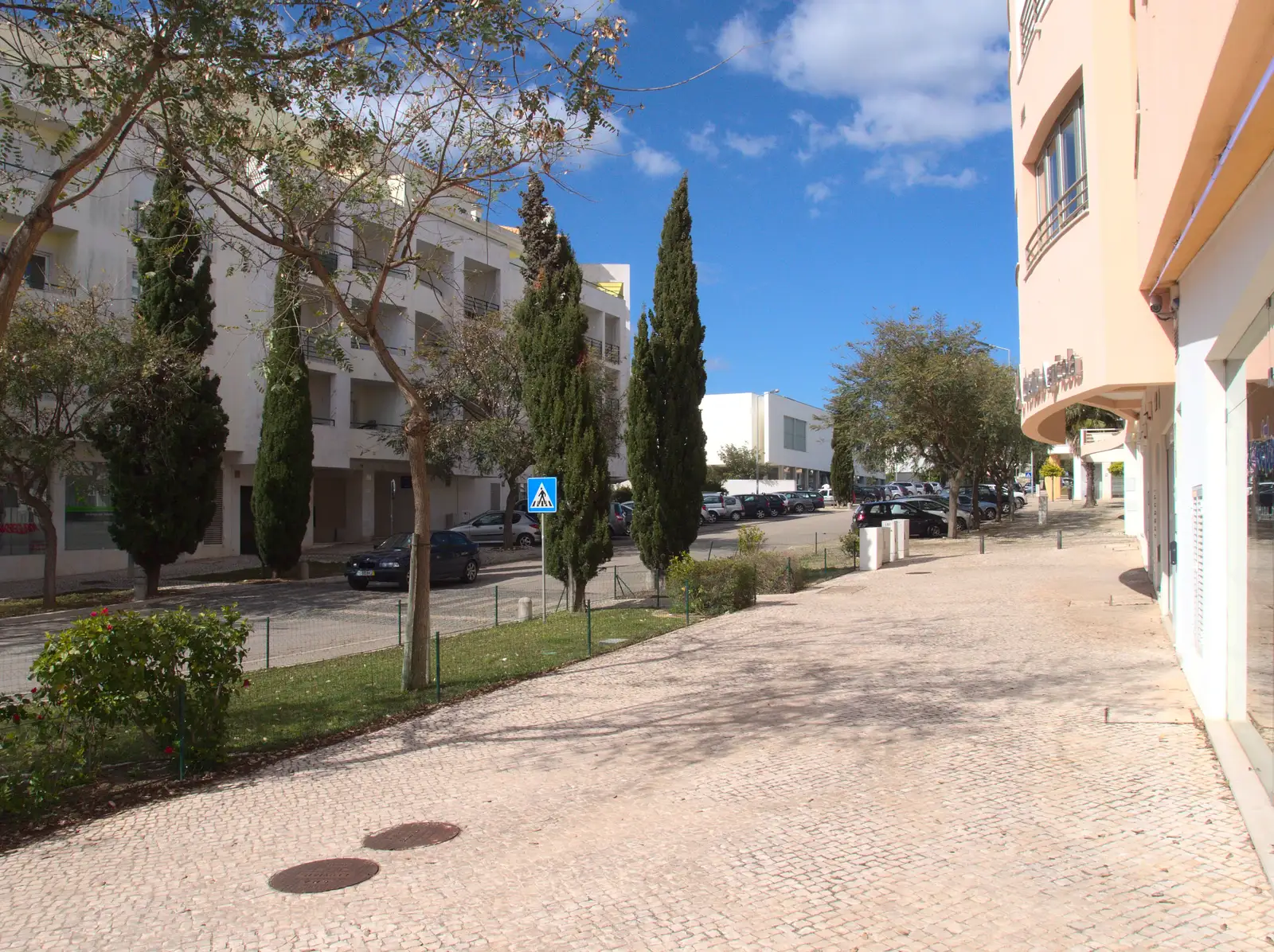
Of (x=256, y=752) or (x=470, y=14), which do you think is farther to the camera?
(x=470, y=14)

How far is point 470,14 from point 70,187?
2119cm

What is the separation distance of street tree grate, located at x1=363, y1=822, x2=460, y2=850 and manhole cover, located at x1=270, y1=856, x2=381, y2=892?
0.26 metres

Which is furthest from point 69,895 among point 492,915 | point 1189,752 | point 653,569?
point 653,569

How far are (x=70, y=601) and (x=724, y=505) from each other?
36288mm

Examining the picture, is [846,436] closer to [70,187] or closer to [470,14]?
[70,187]

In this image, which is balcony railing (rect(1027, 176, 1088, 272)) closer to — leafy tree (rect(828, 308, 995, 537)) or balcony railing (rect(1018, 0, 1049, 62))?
balcony railing (rect(1018, 0, 1049, 62))

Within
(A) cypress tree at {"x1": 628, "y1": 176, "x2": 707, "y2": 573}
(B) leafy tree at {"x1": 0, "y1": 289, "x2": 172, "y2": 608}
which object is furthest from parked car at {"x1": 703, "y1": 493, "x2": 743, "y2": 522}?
(B) leafy tree at {"x1": 0, "y1": 289, "x2": 172, "y2": 608}

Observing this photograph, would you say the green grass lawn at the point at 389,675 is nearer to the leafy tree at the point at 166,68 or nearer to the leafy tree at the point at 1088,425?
the leafy tree at the point at 166,68

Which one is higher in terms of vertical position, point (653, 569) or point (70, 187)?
point (70, 187)

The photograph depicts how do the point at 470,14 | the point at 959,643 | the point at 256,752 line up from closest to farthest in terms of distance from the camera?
the point at 256,752 → the point at 470,14 → the point at 959,643

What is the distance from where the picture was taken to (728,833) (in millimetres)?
5660

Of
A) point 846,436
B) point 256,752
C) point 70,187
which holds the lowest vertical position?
point 256,752

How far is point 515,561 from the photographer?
31797mm

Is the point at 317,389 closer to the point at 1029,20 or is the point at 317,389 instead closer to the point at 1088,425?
the point at 1029,20
